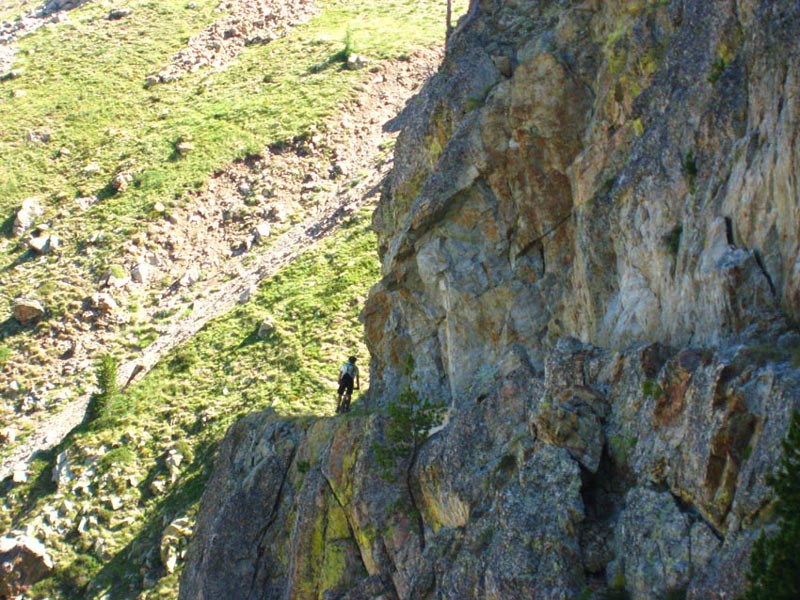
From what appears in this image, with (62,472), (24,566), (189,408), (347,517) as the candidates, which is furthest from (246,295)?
(347,517)

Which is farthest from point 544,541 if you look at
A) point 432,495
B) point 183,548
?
point 183,548

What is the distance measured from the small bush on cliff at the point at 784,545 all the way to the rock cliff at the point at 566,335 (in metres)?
0.66

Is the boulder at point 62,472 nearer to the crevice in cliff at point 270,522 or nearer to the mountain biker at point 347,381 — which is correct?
the mountain biker at point 347,381

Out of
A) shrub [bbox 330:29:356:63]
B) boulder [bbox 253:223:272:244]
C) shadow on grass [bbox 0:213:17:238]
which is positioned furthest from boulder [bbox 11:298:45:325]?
shrub [bbox 330:29:356:63]

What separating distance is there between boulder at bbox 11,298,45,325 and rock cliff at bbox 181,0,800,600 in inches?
1024

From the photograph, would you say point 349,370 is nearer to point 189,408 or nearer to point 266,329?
point 189,408

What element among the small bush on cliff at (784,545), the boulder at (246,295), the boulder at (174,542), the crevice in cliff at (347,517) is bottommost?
the boulder at (174,542)

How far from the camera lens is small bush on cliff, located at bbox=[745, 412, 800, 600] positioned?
390 inches

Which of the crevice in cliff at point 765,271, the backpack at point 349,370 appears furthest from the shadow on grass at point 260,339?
the crevice in cliff at point 765,271

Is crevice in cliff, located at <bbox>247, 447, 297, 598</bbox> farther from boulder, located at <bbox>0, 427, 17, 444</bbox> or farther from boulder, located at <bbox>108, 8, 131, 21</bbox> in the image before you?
boulder, located at <bbox>108, 8, 131, 21</bbox>

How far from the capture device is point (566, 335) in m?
20.6

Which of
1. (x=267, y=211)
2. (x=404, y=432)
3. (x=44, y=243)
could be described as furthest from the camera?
(x=267, y=211)

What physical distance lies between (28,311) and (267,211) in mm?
13883

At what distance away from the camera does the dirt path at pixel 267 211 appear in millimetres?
46875
